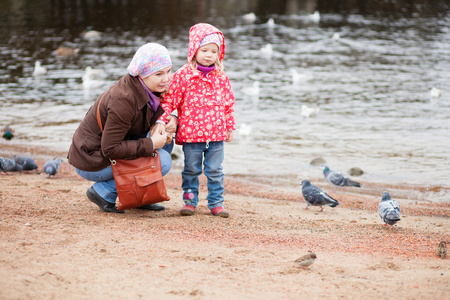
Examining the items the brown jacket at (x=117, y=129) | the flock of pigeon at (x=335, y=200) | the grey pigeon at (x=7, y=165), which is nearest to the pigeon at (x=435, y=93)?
the flock of pigeon at (x=335, y=200)

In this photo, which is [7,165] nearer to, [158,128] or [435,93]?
[158,128]

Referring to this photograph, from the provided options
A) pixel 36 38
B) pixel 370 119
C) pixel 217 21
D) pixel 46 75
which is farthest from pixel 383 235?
pixel 217 21

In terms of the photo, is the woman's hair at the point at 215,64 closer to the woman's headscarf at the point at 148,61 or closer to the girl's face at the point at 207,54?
the girl's face at the point at 207,54

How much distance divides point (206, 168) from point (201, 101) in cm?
76

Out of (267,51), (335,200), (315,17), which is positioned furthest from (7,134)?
(315,17)

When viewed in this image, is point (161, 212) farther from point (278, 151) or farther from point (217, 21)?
point (217, 21)

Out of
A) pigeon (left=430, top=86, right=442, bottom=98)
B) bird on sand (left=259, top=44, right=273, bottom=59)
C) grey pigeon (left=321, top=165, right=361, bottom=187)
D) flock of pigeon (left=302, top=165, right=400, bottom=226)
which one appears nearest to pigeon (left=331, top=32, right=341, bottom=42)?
bird on sand (left=259, top=44, right=273, bottom=59)

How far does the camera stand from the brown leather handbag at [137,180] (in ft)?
16.3

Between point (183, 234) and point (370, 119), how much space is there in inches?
406

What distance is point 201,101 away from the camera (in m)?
5.36

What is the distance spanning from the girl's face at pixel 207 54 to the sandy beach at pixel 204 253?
5.49ft

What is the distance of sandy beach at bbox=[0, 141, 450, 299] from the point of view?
3.61 m

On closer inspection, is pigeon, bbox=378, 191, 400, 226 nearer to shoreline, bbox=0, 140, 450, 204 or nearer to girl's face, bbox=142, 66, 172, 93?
shoreline, bbox=0, 140, 450, 204

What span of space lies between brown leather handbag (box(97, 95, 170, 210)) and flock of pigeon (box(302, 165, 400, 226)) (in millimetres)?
2608
